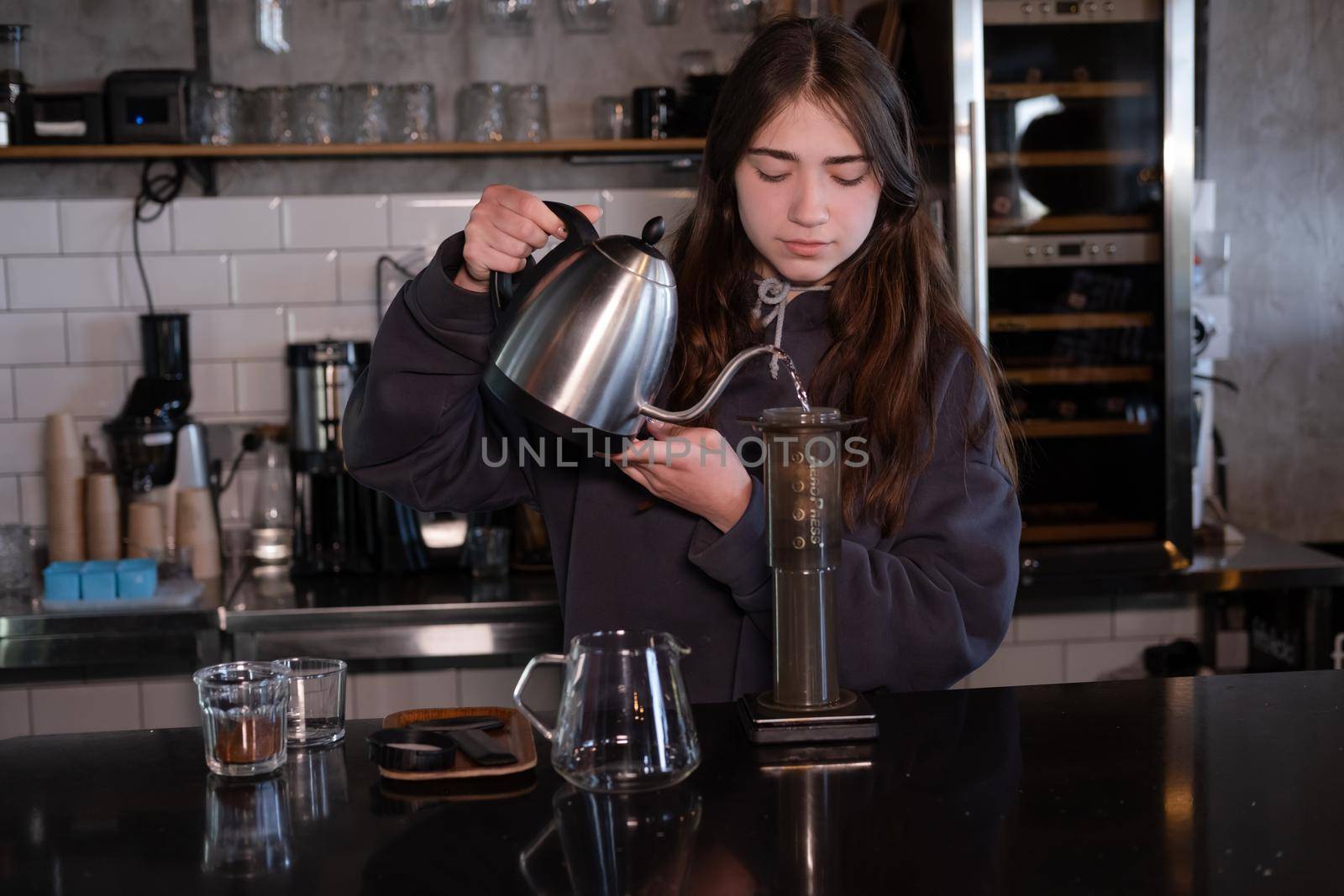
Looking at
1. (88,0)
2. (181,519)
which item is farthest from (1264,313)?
(88,0)

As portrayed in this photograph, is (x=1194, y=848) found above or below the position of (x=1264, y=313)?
below

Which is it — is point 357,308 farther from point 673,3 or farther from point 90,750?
point 90,750

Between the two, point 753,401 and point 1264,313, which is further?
point 1264,313

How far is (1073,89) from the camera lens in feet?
8.83

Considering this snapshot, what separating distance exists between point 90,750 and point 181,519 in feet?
5.29

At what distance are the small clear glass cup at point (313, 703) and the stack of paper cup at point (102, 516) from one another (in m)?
1.70

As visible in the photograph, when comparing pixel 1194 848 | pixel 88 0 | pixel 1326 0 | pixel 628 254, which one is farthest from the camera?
pixel 1326 0

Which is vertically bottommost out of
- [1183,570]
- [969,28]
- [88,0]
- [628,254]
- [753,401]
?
[1183,570]

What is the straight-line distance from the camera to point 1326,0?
310 cm

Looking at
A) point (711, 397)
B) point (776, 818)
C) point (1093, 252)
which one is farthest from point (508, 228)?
point (1093, 252)

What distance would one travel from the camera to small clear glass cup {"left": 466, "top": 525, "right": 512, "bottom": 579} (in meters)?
2.60

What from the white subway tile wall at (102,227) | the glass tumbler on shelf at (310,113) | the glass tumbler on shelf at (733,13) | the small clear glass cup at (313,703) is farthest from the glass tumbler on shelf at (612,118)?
the small clear glass cup at (313,703)

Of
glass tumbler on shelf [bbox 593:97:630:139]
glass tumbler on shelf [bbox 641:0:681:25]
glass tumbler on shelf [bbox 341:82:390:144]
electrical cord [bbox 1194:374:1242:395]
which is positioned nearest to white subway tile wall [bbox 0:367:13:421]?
glass tumbler on shelf [bbox 341:82:390:144]

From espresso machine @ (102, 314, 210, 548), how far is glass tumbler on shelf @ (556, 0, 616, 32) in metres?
1.00
